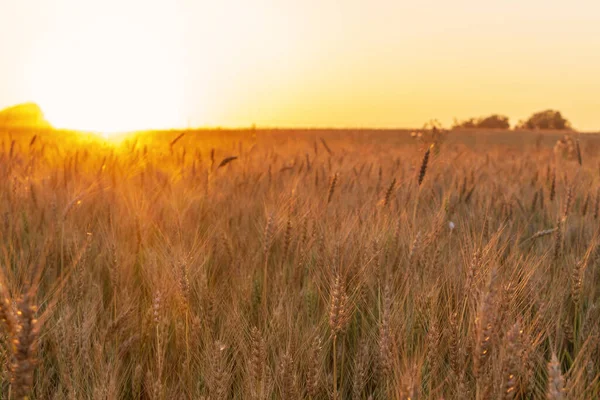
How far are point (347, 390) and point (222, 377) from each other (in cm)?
45

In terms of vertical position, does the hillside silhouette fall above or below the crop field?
above

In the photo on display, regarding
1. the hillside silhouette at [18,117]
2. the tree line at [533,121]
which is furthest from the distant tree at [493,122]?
the hillside silhouette at [18,117]

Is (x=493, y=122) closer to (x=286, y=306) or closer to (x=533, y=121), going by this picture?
(x=533, y=121)

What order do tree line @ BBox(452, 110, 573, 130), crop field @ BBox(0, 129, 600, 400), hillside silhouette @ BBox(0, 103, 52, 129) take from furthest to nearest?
tree line @ BBox(452, 110, 573, 130)
hillside silhouette @ BBox(0, 103, 52, 129)
crop field @ BBox(0, 129, 600, 400)

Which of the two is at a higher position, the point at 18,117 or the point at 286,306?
the point at 18,117

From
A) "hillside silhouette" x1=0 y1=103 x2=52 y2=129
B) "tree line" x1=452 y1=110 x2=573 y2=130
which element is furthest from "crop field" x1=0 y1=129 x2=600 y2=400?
"tree line" x1=452 y1=110 x2=573 y2=130

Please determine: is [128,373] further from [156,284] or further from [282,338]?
[282,338]

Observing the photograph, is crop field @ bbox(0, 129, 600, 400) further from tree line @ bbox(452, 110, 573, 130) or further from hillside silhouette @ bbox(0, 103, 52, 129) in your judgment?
tree line @ bbox(452, 110, 573, 130)

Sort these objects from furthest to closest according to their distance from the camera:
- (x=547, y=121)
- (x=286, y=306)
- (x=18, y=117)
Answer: (x=547, y=121), (x=18, y=117), (x=286, y=306)

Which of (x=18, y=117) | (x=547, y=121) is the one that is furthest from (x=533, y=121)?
(x=18, y=117)

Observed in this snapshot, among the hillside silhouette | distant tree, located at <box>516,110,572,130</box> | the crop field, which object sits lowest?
the crop field

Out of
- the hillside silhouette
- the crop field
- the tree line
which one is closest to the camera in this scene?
the crop field

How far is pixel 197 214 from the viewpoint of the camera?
7.84ft

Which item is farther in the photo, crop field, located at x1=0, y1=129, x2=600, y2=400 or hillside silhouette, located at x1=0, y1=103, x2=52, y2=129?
hillside silhouette, located at x1=0, y1=103, x2=52, y2=129
